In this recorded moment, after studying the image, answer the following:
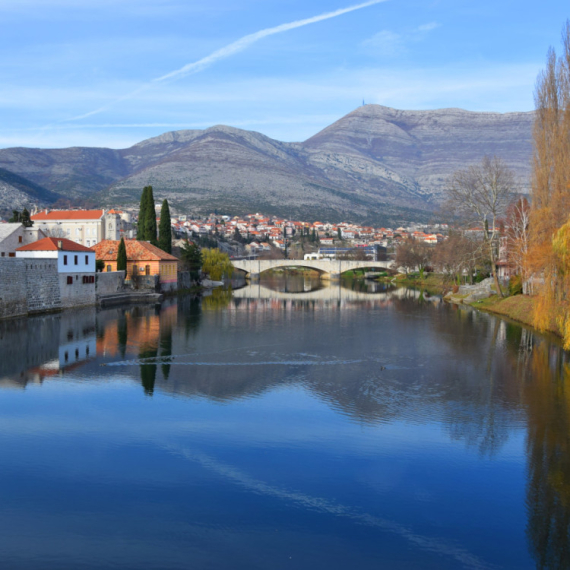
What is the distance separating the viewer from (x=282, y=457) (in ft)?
41.2

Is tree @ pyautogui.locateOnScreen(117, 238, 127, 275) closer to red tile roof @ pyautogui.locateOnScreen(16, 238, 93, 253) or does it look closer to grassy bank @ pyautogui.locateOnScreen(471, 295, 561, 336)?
red tile roof @ pyautogui.locateOnScreen(16, 238, 93, 253)

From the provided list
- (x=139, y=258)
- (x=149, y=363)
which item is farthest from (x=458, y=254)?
(x=149, y=363)

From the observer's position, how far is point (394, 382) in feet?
61.8

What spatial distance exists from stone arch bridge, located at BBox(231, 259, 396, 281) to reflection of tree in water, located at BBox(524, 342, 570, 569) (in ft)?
207

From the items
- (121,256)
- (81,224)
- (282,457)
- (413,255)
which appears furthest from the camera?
(413,255)

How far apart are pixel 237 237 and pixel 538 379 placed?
116587 mm

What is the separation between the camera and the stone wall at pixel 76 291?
121 ft

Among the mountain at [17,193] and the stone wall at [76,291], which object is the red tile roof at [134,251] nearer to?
the stone wall at [76,291]

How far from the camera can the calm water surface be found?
9.25 metres

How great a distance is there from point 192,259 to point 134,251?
1143 cm

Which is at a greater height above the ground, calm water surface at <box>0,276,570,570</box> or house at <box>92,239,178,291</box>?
house at <box>92,239,178,291</box>

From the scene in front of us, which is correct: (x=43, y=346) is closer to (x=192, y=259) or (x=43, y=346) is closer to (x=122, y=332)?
(x=122, y=332)

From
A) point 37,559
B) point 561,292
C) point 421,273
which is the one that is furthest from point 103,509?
point 421,273

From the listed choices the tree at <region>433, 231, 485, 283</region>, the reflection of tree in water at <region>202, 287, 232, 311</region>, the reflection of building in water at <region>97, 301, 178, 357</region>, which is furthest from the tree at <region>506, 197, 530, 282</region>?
the reflection of building in water at <region>97, 301, 178, 357</region>
